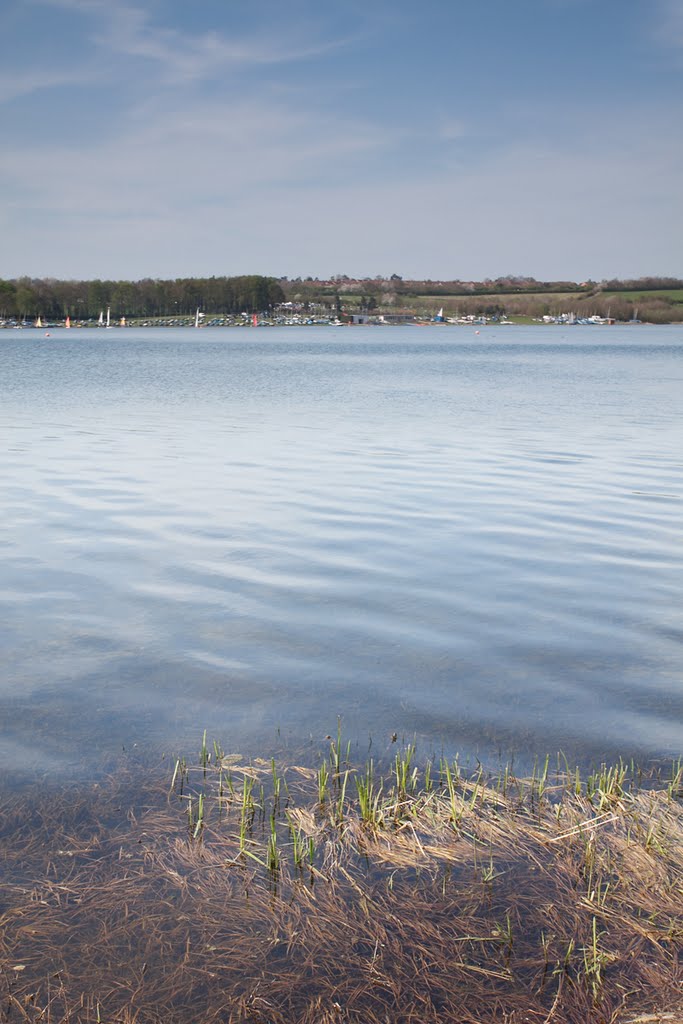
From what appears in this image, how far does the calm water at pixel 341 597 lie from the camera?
8.23 metres

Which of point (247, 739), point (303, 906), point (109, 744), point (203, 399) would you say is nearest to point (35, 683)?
point (109, 744)

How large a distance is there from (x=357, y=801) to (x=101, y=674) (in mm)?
3831

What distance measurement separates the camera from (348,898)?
17.9ft

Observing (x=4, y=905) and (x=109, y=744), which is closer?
(x=4, y=905)

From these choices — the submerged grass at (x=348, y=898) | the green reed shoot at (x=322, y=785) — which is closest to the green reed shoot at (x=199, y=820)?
the submerged grass at (x=348, y=898)

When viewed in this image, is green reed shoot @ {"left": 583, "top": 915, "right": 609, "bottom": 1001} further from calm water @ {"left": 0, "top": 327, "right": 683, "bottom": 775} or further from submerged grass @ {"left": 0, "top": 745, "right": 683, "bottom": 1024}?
calm water @ {"left": 0, "top": 327, "right": 683, "bottom": 775}

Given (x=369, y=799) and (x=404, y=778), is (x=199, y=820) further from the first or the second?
(x=404, y=778)

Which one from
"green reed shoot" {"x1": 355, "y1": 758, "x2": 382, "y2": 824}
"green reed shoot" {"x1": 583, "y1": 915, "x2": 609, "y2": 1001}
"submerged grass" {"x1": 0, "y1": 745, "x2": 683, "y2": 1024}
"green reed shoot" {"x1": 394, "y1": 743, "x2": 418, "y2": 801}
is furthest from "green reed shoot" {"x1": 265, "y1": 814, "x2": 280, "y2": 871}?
"green reed shoot" {"x1": 583, "y1": 915, "x2": 609, "y2": 1001}

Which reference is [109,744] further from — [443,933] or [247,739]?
[443,933]

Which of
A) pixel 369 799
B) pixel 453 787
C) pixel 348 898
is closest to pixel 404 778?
pixel 369 799

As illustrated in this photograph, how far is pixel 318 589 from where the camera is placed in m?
12.5

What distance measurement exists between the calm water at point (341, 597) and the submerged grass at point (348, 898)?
3.17 ft

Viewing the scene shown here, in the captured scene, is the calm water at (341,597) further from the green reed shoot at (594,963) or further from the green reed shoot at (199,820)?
the green reed shoot at (594,963)

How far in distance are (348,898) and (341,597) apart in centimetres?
679
